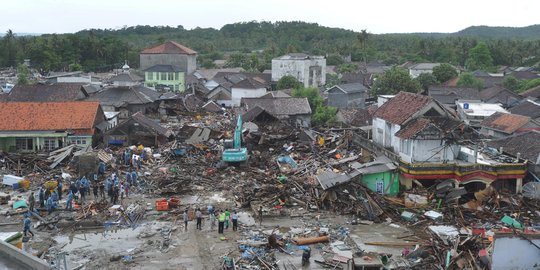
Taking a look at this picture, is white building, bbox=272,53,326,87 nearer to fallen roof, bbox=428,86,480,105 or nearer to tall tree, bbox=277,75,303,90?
tall tree, bbox=277,75,303,90

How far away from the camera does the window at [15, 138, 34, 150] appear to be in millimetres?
36062

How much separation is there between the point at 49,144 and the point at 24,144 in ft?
5.35

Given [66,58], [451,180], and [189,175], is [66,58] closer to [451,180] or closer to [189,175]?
[189,175]

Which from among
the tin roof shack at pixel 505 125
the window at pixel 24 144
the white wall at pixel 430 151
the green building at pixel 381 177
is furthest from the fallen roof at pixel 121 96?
the white wall at pixel 430 151

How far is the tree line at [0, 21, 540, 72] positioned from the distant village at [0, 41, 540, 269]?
29749mm

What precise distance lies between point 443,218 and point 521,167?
20.8 ft

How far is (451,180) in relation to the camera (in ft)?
90.6

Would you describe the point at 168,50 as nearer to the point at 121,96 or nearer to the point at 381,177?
the point at 121,96

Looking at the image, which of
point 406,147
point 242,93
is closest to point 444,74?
point 242,93

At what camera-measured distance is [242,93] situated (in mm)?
64938

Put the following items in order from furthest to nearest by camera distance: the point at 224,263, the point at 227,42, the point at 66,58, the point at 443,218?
the point at 227,42 → the point at 66,58 → the point at 443,218 → the point at 224,263

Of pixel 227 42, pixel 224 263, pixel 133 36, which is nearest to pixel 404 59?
pixel 227 42

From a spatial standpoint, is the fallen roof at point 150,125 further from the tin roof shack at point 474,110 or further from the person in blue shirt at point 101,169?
the tin roof shack at point 474,110

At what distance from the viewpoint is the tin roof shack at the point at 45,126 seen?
3588 cm
